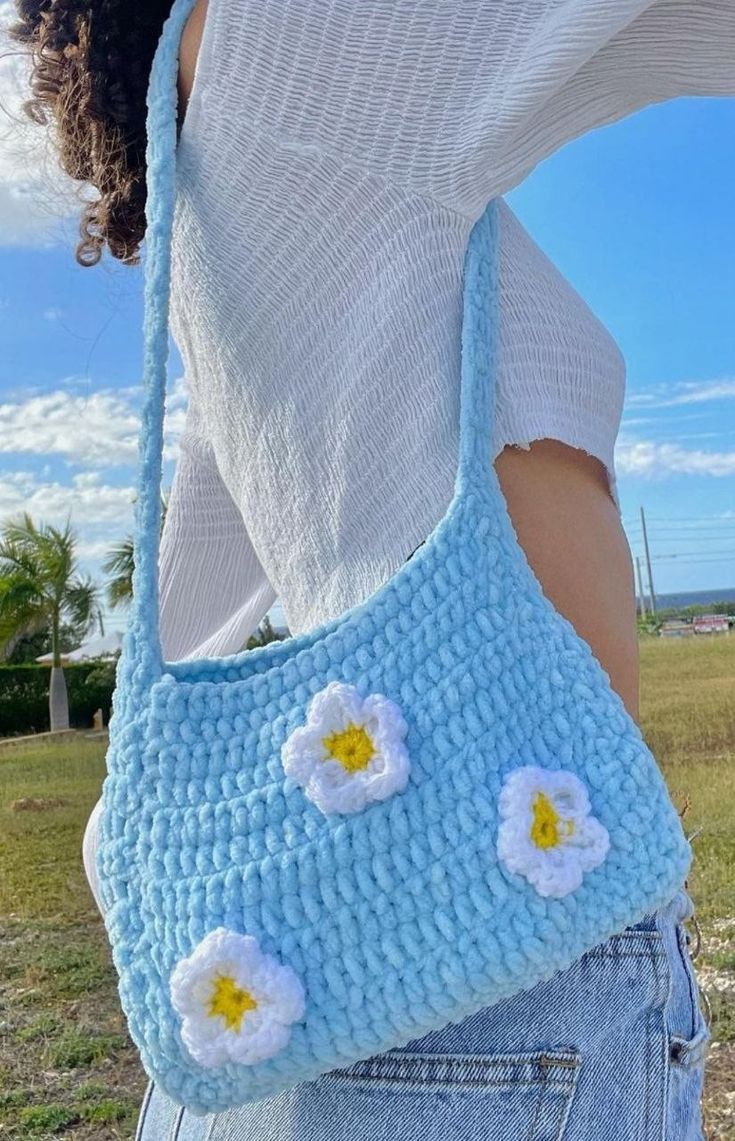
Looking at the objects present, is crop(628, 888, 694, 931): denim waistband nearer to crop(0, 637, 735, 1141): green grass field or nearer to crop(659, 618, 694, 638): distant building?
crop(0, 637, 735, 1141): green grass field

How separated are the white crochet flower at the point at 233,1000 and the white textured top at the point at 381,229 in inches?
6.5

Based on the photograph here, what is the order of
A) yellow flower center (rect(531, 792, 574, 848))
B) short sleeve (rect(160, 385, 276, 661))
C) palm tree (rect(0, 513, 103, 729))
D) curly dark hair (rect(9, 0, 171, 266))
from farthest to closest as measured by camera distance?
1. palm tree (rect(0, 513, 103, 729))
2. short sleeve (rect(160, 385, 276, 661))
3. curly dark hair (rect(9, 0, 171, 266))
4. yellow flower center (rect(531, 792, 574, 848))

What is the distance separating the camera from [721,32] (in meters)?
0.49

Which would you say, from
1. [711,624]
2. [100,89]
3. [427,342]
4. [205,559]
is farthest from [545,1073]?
[711,624]

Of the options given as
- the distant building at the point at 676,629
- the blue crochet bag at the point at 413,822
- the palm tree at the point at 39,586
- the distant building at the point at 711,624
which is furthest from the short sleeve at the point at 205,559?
the palm tree at the point at 39,586

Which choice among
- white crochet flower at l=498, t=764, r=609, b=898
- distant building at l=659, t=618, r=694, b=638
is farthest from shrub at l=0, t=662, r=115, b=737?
white crochet flower at l=498, t=764, r=609, b=898

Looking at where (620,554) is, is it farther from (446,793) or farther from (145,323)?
(145,323)

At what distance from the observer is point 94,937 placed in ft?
12.0

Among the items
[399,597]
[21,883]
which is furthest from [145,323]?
[21,883]

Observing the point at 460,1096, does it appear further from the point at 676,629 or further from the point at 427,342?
the point at 676,629

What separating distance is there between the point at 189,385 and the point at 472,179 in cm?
26

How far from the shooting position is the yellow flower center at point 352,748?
16.6 inches

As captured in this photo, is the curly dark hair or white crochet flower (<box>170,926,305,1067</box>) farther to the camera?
the curly dark hair

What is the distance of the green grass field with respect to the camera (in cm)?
234
